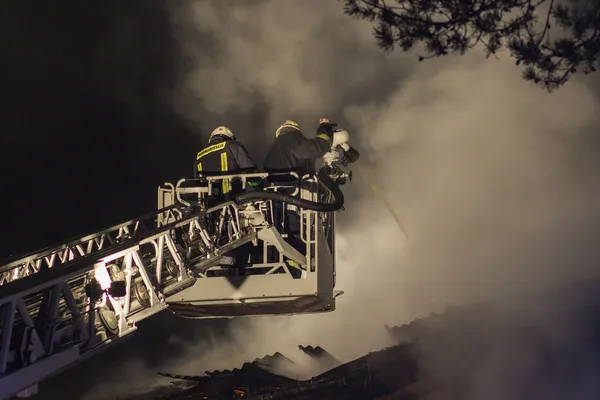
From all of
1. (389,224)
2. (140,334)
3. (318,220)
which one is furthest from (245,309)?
(389,224)

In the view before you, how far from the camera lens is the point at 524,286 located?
1653 centimetres

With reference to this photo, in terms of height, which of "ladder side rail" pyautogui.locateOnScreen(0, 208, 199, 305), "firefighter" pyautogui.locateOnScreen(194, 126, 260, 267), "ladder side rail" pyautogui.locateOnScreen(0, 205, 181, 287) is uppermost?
"firefighter" pyautogui.locateOnScreen(194, 126, 260, 267)

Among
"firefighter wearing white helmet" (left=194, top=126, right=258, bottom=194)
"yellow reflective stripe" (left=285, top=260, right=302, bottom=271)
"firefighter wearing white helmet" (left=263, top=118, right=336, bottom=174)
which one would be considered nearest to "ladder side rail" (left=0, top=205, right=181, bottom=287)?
"firefighter wearing white helmet" (left=194, top=126, right=258, bottom=194)

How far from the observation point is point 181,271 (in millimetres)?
8148

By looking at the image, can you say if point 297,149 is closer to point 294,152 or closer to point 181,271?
point 294,152

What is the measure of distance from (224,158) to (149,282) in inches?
116

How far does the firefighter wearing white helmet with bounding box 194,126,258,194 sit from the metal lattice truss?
1.29 feet

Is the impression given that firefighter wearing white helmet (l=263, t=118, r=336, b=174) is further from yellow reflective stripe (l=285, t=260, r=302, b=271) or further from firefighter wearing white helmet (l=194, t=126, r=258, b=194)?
yellow reflective stripe (l=285, t=260, r=302, b=271)

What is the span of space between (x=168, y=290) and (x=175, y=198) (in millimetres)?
2792

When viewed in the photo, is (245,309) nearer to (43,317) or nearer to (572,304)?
(43,317)

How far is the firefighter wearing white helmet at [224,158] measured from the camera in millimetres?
10038

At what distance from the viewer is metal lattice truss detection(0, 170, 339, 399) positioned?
597 centimetres

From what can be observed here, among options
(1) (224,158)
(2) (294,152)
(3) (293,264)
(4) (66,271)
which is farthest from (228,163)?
(4) (66,271)

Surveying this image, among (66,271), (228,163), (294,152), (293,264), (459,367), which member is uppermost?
(294,152)
